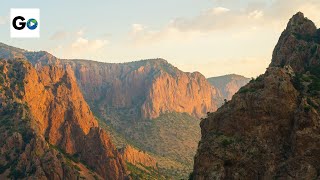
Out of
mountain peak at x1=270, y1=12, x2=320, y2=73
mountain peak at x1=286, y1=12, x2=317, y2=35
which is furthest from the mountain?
mountain peak at x1=286, y1=12, x2=317, y2=35

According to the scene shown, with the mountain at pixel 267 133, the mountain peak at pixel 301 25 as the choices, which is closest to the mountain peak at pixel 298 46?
the mountain peak at pixel 301 25

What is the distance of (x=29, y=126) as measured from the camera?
558 ft

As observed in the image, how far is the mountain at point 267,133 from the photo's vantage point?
65312 mm

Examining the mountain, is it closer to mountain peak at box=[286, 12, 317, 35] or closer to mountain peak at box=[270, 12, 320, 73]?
mountain peak at box=[270, 12, 320, 73]

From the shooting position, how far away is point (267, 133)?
231 ft

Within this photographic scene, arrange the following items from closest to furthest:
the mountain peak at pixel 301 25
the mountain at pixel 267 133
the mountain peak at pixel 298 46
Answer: the mountain at pixel 267 133
the mountain peak at pixel 298 46
the mountain peak at pixel 301 25

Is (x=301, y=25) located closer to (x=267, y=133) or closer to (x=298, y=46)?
(x=298, y=46)

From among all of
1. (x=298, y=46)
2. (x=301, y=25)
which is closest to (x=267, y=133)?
(x=298, y=46)

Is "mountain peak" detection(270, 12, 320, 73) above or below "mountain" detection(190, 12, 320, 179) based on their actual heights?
above

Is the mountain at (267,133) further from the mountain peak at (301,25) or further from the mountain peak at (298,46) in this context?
the mountain peak at (301,25)

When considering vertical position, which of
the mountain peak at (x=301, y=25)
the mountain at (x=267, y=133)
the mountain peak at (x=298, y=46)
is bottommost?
the mountain at (x=267, y=133)

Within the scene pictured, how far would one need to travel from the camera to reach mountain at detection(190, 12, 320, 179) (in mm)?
65312

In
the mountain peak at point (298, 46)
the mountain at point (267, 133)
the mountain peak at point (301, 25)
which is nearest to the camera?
the mountain at point (267, 133)

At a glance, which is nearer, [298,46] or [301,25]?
[298,46]
